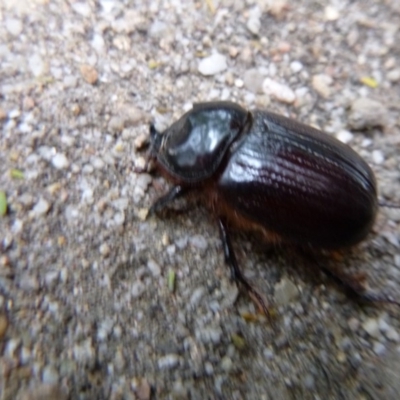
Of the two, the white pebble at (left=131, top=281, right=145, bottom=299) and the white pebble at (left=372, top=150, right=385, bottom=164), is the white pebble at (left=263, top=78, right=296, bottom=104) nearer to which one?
the white pebble at (left=372, top=150, right=385, bottom=164)

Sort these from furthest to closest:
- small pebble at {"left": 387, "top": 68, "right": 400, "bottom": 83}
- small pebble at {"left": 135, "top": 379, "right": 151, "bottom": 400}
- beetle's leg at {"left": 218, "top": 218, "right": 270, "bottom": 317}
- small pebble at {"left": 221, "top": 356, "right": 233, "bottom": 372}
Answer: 1. small pebble at {"left": 387, "top": 68, "right": 400, "bottom": 83}
2. beetle's leg at {"left": 218, "top": 218, "right": 270, "bottom": 317}
3. small pebble at {"left": 221, "top": 356, "right": 233, "bottom": 372}
4. small pebble at {"left": 135, "top": 379, "right": 151, "bottom": 400}

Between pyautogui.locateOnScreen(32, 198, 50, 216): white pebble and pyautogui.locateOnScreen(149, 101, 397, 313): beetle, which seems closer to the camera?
pyautogui.locateOnScreen(149, 101, 397, 313): beetle

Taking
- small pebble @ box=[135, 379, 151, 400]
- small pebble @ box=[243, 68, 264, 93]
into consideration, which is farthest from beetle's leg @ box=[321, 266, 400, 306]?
small pebble @ box=[243, 68, 264, 93]

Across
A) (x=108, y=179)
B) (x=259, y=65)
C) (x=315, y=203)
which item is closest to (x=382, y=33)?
(x=259, y=65)

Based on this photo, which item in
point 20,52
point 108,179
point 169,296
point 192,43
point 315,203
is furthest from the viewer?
point 192,43

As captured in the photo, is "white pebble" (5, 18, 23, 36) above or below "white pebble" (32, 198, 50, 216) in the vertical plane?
above

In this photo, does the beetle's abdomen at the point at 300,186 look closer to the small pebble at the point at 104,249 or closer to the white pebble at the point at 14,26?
the small pebble at the point at 104,249

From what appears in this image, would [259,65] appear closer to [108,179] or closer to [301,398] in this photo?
[108,179]
